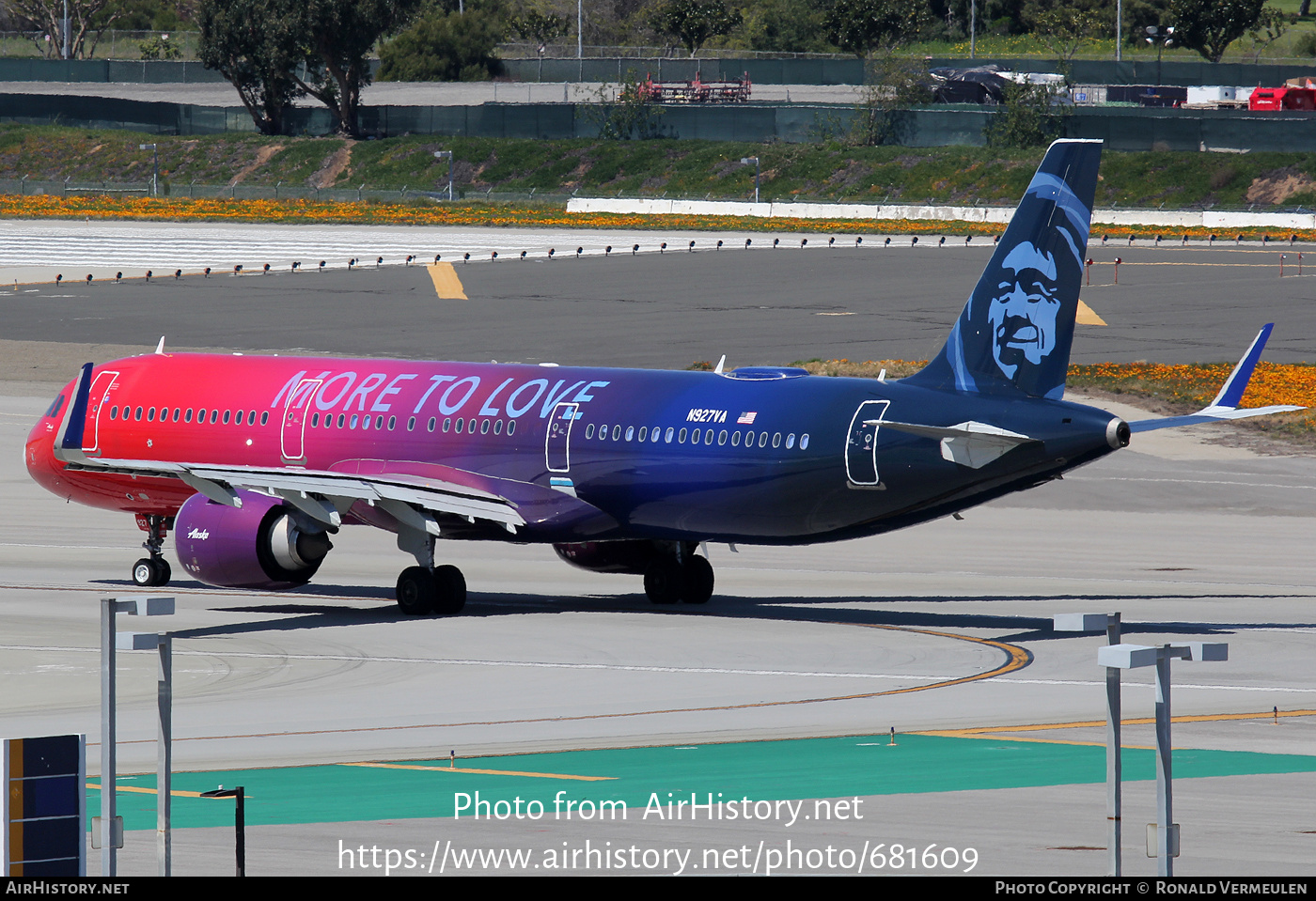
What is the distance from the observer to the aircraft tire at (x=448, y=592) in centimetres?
3594

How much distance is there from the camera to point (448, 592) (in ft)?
118

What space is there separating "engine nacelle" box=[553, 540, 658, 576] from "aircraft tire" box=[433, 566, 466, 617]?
9.10ft

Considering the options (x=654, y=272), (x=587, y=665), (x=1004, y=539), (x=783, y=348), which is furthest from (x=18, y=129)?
(x=587, y=665)

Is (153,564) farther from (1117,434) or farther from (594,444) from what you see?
(1117,434)

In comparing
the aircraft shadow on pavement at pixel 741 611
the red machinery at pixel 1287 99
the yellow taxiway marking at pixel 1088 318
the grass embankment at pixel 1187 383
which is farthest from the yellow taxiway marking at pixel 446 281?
the red machinery at pixel 1287 99

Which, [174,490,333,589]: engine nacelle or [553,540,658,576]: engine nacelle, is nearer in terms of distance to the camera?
[174,490,333,589]: engine nacelle

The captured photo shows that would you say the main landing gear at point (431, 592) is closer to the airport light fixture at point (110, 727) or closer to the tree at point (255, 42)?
the airport light fixture at point (110, 727)

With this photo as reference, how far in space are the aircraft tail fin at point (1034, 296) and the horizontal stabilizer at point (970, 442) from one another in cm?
106

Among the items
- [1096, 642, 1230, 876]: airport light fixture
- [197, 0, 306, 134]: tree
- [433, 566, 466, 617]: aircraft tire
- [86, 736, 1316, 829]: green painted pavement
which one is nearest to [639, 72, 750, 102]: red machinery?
[197, 0, 306, 134]: tree

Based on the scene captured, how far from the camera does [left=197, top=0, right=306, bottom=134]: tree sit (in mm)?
171625

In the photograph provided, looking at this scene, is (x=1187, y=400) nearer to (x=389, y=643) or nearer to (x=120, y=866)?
(x=389, y=643)

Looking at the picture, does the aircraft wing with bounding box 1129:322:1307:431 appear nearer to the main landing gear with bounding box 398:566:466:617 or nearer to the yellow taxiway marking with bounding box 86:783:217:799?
the main landing gear with bounding box 398:566:466:617

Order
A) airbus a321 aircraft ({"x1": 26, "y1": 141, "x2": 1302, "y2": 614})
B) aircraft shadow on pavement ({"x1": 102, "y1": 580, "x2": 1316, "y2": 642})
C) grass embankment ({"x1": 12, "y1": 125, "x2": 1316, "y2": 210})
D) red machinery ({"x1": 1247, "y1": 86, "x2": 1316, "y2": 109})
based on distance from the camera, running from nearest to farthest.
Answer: airbus a321 aircraft ({"x1": 26, "y1": 141, "x2": 1302, "y2": 614}) → aircraft shadow on pavement ({"x1": 102, "y1": 580, "x2": 1316, "y2": 642}) → grass embankment ({"x1": 12, "y1": 125, "x2": 1316, "y2": 210}) → red machinery ({"x1": 1247, "y1": 86, "x2": 1316, "y2": 109})

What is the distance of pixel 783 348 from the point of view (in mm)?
76812
